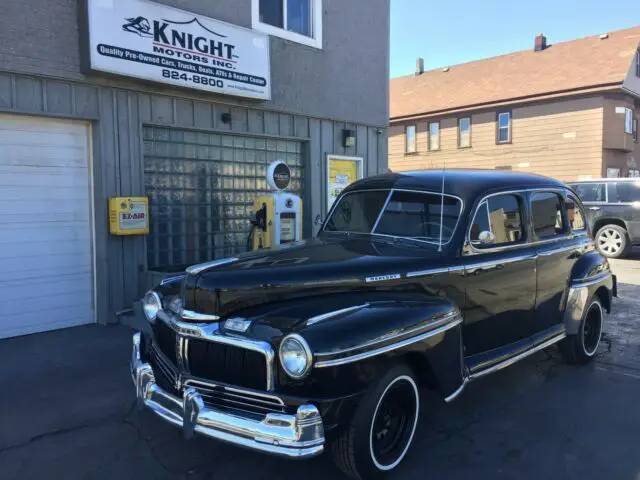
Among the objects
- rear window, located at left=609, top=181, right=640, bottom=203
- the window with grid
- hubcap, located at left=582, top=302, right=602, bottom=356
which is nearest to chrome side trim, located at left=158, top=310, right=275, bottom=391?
the window with grid

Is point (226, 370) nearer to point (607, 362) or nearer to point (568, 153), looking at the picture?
point (607, 362)

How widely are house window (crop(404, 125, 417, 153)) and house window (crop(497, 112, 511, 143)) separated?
12.3 ft

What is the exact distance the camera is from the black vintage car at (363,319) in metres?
2.74

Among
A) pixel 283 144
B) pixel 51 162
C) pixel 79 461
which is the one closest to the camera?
pixel 79 461

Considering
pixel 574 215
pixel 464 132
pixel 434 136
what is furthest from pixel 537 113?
pixel 574 215

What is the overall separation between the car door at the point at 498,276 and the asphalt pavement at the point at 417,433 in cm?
58

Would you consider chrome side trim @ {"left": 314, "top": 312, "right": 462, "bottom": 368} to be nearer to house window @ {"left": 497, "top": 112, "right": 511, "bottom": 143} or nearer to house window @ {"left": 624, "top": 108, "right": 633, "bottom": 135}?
house window @ {"left": 497, "top": 112, "right": 511, "bottom": 143}

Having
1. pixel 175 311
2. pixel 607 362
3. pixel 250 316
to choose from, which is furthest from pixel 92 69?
pixel 607 362

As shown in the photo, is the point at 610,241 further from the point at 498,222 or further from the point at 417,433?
the point at 417,433

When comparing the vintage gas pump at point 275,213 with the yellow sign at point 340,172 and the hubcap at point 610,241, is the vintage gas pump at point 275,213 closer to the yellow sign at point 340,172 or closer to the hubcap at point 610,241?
the yellow sign at point 340,172

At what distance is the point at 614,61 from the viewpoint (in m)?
19.4

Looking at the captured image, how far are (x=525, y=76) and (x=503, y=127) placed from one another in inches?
89.7

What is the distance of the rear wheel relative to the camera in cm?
1211

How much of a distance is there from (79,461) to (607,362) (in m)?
4.85
